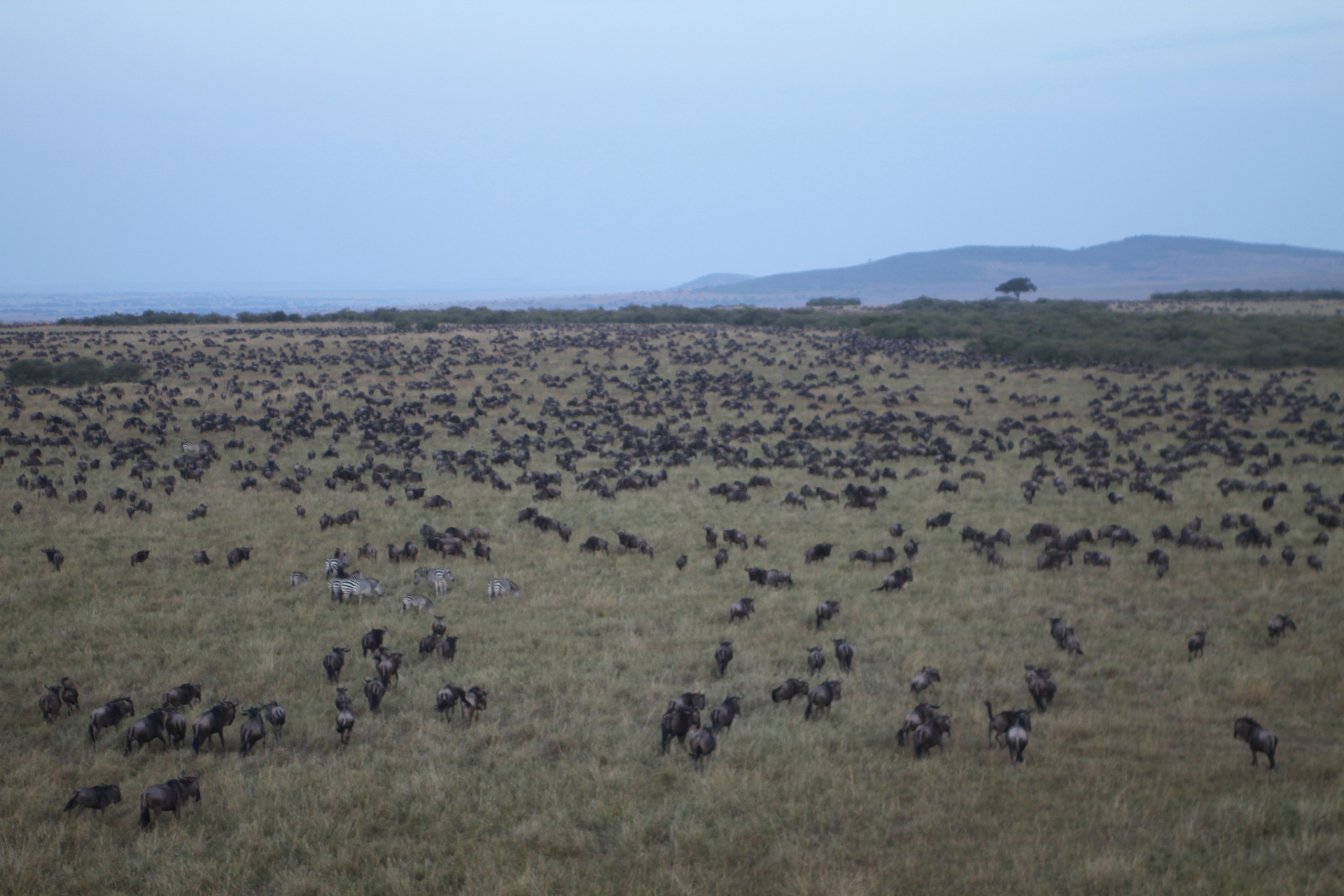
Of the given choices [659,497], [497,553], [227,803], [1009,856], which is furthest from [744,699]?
[659,497]

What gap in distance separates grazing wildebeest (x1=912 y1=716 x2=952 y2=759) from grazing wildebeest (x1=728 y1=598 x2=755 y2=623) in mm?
4438

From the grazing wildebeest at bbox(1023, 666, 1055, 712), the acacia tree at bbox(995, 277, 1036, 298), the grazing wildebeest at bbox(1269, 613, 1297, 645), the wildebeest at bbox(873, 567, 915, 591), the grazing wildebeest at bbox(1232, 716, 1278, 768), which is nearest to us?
the grazing wildebeest at bbox(1232, 716, 1278, 768)

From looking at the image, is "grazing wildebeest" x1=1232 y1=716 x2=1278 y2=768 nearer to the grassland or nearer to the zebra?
the grassland

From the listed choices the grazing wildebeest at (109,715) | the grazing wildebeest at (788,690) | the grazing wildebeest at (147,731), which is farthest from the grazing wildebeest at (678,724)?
the grazing wildebeest at (109,715)

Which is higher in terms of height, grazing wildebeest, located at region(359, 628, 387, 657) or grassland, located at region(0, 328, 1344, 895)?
grazing wildebeest, located at region(359, 628, 387, 657)

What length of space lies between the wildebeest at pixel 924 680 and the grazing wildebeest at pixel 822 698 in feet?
3.76

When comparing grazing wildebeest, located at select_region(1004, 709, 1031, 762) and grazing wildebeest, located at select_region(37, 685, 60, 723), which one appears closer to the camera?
grazing wildebeest, located at select_region(1004, 709, 1031, 762)

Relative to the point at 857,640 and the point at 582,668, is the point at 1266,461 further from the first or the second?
the point at 582,668

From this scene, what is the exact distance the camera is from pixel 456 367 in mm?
51406

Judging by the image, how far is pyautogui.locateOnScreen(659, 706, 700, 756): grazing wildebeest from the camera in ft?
30.8

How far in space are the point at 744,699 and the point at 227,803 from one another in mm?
5742

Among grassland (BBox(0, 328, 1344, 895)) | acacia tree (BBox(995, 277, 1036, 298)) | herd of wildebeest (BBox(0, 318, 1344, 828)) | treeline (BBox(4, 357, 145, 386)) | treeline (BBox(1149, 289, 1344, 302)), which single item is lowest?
grassland (BBox(0, 328, 1344, 895))

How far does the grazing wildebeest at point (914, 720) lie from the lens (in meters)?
9.51

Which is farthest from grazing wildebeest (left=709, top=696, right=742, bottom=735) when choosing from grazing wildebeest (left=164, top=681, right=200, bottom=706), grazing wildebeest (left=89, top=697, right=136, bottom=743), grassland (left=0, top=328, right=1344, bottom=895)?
grazing wildebeest (left=89, top=697, right=136, bottom=743)
